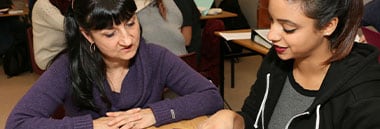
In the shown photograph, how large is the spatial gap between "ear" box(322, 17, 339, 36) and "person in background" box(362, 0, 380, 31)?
3.49ft

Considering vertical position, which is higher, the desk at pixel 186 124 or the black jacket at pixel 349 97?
the black jacket at pixel 349 97

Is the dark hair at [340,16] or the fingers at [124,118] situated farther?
the fingers at [124,118]

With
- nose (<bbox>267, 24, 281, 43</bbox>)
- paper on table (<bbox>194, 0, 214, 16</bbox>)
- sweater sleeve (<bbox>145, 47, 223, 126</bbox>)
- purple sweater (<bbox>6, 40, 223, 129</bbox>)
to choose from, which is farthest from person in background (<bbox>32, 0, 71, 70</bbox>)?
paper on table (<bbox>194, 0, 214, 16</bbox>)

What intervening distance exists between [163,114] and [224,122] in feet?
0.69

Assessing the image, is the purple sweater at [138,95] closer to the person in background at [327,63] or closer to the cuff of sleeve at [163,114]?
the cuff of sleeve at [163,114]

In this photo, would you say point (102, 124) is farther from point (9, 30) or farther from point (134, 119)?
point (9, 30)

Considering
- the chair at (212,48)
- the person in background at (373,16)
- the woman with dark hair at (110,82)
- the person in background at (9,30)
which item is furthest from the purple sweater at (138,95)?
the person in background at (9,30)

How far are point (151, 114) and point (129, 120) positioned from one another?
0.25 feet

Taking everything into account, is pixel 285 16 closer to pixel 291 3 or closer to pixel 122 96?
pixel 291 3

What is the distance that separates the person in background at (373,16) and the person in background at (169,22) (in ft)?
3.08

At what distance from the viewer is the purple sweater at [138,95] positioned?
4.29 ft

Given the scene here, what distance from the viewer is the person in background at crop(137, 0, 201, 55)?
2107 mm

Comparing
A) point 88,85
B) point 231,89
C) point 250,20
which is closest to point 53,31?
point 88,85

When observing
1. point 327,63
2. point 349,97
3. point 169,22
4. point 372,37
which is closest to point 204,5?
point 169,22
